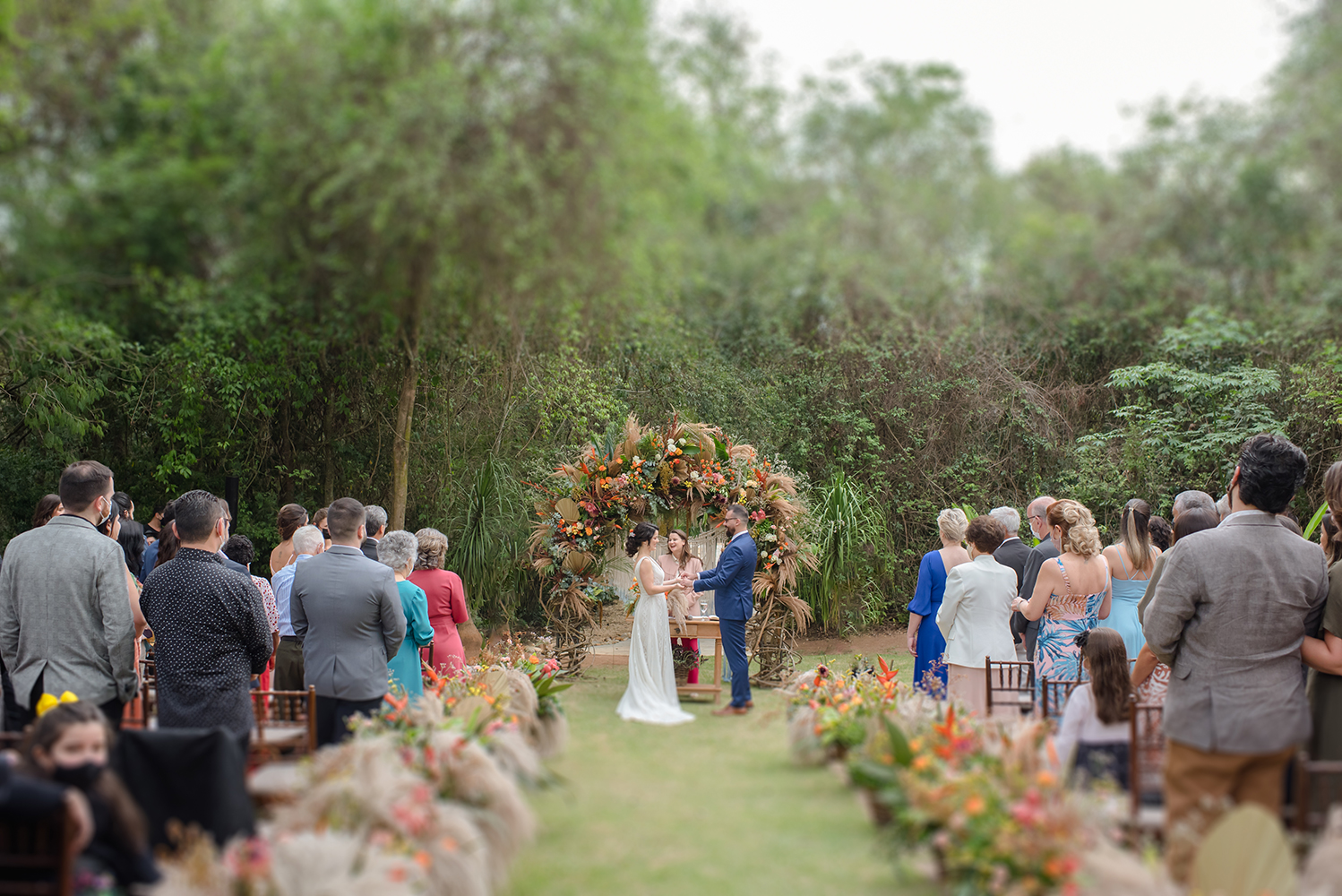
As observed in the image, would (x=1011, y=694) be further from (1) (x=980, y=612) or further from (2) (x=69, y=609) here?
(2) (x=69, y=609)

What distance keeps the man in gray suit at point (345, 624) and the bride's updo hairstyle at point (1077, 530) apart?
3886mm

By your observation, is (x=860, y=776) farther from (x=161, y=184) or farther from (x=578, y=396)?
(x=578, y=396)

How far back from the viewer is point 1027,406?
13789mm

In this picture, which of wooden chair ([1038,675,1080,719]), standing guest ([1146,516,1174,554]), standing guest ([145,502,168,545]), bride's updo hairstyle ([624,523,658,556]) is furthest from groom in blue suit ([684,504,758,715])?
standing guest ([145,502,168,545])

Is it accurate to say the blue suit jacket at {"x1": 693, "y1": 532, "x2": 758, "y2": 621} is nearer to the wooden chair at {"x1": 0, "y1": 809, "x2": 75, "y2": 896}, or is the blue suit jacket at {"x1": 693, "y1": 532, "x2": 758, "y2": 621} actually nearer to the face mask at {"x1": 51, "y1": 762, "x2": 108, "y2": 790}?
the face mask at {"x1": 51, "y1": 762, "x2": 108, "y2": 790}

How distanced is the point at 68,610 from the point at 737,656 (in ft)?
15.7

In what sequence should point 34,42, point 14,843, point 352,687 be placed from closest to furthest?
1. point 14,843
2. point 34,42
3. point 352,687

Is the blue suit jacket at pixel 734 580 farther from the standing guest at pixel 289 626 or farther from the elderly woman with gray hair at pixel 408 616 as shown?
the standing guest at pixel 289 626

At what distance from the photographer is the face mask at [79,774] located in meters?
3.05

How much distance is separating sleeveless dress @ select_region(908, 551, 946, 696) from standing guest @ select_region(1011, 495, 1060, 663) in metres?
0.56

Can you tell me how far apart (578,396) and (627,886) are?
811 cm

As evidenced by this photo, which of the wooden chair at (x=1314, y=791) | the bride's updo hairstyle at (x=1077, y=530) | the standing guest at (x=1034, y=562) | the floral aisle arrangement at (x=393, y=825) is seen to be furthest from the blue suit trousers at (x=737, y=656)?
the wooden chair at (x=1314, y=791)

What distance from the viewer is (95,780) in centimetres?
306

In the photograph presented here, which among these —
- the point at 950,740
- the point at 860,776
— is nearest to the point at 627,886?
the point at 860,776
